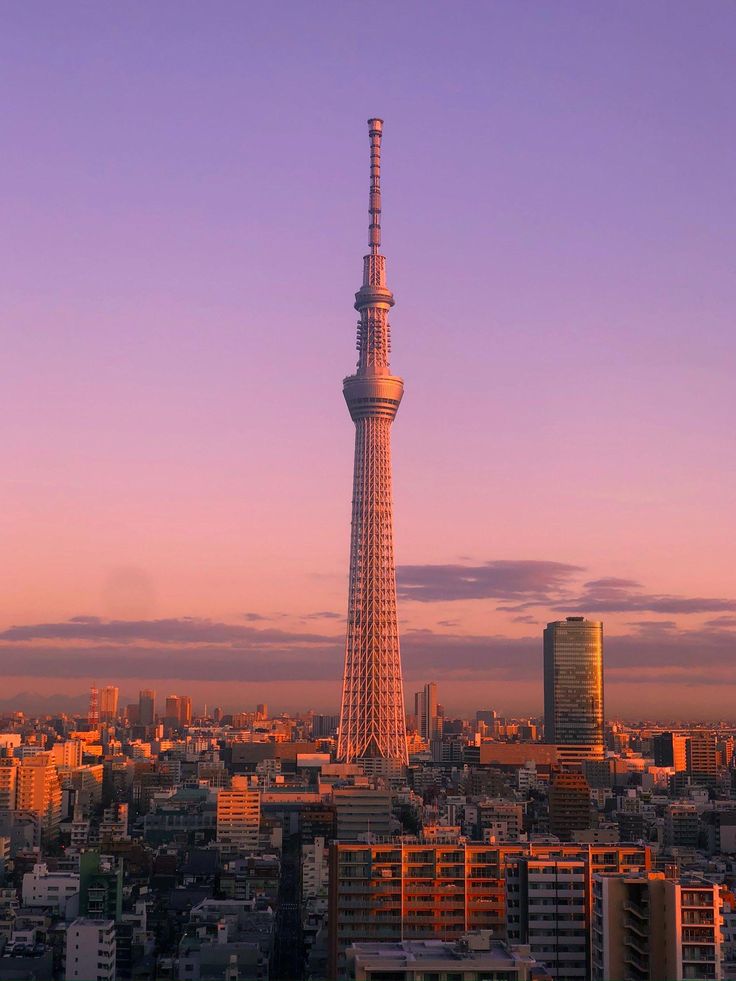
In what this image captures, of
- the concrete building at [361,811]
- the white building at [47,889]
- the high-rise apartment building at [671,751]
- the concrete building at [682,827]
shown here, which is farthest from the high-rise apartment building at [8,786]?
the high-rise apartment building at [671,751]

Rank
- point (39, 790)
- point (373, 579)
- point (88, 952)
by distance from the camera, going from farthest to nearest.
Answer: point (373, 579), point (39, 790), point (88, 952)

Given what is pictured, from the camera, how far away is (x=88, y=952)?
35.7 metres

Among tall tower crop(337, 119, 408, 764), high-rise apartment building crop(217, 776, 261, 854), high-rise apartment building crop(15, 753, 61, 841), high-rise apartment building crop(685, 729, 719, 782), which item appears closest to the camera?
high-rise apartment building crop(217, 776, 261, 854)

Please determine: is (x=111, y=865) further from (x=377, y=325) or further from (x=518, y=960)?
(x=377, y=325)

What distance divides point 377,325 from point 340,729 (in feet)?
86.1

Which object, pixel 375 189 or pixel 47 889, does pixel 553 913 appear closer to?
pixel 47 889

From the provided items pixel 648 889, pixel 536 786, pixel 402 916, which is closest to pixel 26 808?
pixel 536 786

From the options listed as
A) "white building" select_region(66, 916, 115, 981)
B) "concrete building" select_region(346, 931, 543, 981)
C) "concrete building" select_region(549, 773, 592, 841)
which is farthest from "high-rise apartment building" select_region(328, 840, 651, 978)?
"concrete building" select_region(549, 773, 592, 841)

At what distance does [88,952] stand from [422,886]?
29.5 feet

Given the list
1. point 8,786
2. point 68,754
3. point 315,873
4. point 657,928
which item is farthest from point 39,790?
point 657,928

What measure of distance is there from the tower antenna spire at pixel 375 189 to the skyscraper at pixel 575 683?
5783 cm

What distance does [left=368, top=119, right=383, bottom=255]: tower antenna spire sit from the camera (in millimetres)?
91062

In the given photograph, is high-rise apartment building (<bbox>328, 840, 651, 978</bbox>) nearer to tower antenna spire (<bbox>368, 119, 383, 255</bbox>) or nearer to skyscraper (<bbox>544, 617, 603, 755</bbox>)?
tower antenna spire (<bbox>368, 119, 383, 255</bbox>)

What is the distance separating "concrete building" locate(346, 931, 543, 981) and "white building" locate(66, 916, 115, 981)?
14.6 meters
